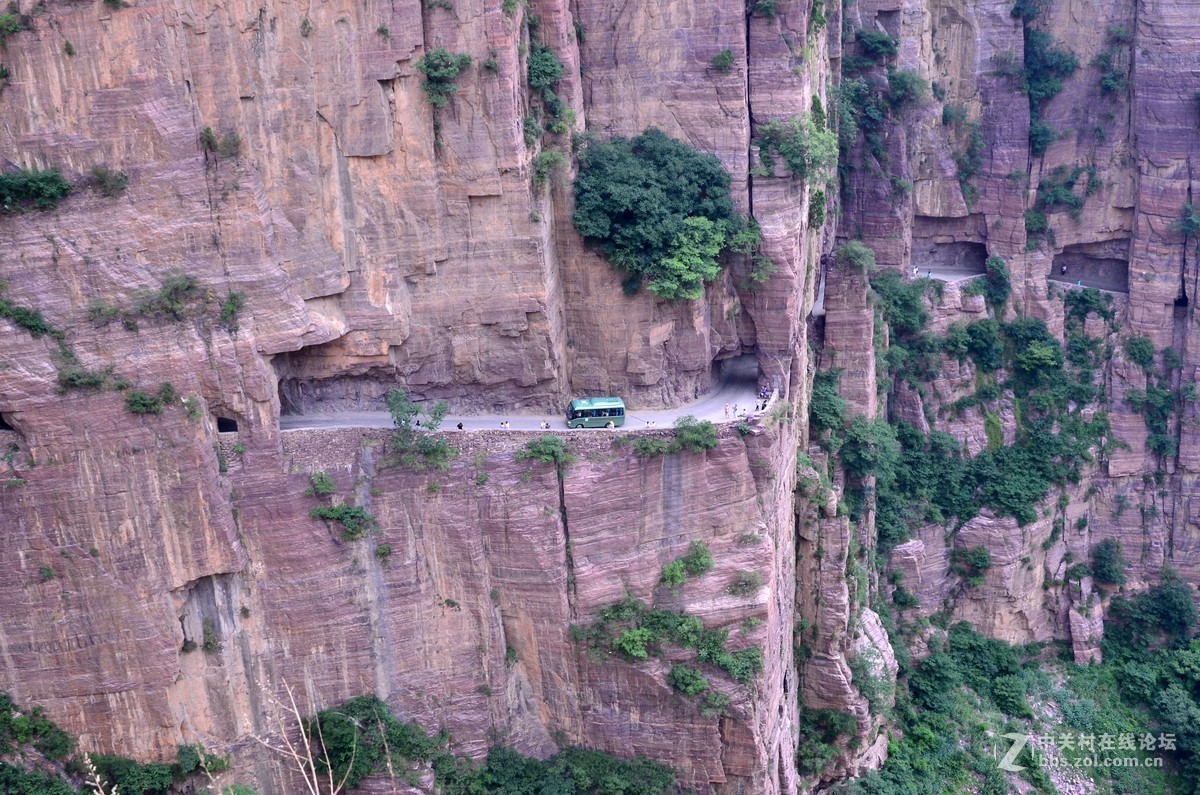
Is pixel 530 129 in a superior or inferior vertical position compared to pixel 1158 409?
superior

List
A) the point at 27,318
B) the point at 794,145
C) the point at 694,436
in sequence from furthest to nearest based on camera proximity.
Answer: the point at 794,145 → the point at 694,436 → the point at 27,318

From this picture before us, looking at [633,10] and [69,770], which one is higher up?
[633,10]

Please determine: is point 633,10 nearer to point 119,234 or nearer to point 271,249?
point 271,249

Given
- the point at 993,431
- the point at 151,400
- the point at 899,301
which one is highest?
the point at 151,400

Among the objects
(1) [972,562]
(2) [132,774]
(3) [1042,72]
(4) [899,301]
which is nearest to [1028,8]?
(3) [1042,72]

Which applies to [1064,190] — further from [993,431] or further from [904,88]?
[993,431]

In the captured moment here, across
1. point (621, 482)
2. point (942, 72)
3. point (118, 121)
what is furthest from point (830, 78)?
point (118, 121)

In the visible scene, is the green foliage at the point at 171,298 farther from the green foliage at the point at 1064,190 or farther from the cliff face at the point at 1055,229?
the green foliage at the point at 1064,190
